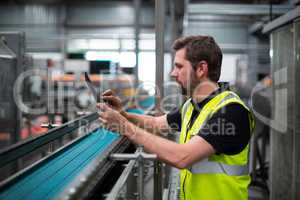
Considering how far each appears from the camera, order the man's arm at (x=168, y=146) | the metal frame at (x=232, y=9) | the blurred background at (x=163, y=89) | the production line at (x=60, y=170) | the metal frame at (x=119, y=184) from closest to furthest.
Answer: the production line at (x=60, y=170) → the metal frame at (x=119, y=184) → the man's arm at (x=168, y=146) → the blurred background at (x=163, y=89) → the metal frame at (x=232, y=9)

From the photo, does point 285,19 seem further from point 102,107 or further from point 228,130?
point 102,107

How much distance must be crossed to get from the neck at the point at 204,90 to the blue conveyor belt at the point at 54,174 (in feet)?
1.35

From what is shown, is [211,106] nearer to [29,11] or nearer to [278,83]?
[278,83]

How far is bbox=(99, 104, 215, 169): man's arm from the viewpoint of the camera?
105cm

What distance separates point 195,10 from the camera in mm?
2924

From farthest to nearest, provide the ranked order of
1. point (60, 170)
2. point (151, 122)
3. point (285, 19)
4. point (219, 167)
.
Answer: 1. point (285, 19)
2. point (151, 122)
3. point (219, 167)
4. point (60, 170)

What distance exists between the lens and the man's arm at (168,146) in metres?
1.05

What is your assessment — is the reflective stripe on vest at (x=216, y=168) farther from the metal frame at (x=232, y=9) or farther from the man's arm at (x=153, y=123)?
the metal frame at (x=232, y=9)

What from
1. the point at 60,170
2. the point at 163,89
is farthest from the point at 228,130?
the point at 163,89

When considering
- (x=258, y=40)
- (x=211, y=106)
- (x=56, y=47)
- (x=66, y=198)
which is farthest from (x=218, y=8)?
(x=56, y=47)

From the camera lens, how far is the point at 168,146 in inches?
41.7

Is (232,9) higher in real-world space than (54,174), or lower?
higher

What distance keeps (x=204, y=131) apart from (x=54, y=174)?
0.48 metres

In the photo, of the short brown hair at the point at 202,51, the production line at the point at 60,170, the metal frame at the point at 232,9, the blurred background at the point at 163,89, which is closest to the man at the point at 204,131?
the short brown hair at the point at 202,51
